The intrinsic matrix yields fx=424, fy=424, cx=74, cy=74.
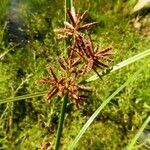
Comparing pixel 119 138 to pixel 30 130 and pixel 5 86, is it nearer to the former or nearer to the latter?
pixel 30 130

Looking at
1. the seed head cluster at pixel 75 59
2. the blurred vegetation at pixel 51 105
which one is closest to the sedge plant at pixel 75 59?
the seed head cluster at pixel 75 59

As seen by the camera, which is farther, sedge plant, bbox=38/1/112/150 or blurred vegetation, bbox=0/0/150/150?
blurred vegetation, bbox=0/0/150/150

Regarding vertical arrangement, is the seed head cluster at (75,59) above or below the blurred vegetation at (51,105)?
below

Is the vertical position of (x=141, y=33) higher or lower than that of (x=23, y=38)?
lower

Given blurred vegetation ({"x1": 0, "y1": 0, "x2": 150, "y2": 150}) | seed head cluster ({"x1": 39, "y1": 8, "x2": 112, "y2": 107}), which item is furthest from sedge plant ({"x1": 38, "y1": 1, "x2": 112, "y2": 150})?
blurred vegetation ({"x1": 0, "y1": 0, "x2": 150, "y2": 150})

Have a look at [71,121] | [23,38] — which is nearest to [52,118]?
[71,121]

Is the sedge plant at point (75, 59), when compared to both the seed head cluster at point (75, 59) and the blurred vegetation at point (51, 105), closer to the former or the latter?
the seed head cluster at point (75, 59)

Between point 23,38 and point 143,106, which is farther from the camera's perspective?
point 23,38

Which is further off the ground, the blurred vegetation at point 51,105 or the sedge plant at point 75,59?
the blurred vegetation at point 51,105

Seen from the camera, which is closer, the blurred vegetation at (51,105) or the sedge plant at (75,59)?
the sedge plant at (75,59)

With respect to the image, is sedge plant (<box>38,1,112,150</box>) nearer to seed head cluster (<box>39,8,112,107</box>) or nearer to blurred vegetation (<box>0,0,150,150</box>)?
seed head cluster (<box>39,8,112,107</box>)

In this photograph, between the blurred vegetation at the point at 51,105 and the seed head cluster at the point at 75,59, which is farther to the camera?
the blurred vegetation at the point at 51,105
